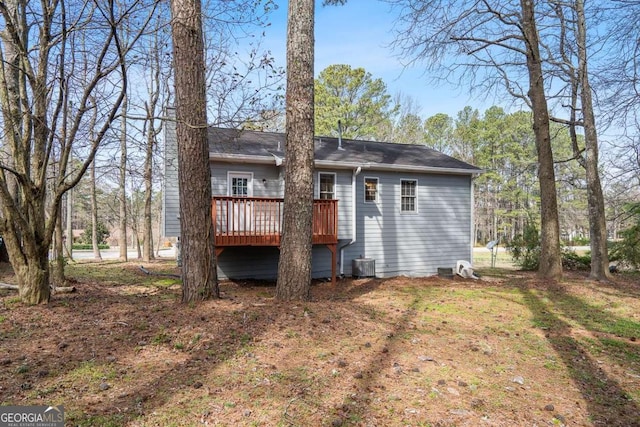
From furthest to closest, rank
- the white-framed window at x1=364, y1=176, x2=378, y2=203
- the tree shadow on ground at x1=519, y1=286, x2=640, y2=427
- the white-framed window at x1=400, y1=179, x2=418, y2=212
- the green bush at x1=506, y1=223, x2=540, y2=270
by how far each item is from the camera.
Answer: the green bush at x1=506, y1=223, x2=540, y2=270 → the white-framed window at x1=400, y1=179, x2=418, y2=212 → the white-framed window at x1=364, y1=176, x2=378, y2=203 → the tree shadow on ground at x1=519, y1=286, x2=640, y2=427

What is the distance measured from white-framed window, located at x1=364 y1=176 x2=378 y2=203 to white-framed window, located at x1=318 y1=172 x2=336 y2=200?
110 centimetres

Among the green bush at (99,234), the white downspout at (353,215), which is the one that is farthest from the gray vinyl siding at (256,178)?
the green bush at (99,234)

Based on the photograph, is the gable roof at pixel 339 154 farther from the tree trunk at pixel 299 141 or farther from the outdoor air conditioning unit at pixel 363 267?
the tree trunk at pixel 299 141

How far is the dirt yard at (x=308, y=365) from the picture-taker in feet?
8.78

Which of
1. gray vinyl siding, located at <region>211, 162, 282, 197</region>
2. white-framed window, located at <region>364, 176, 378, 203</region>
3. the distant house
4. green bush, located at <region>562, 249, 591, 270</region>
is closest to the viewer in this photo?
the distant house

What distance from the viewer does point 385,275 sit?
38.4 ft

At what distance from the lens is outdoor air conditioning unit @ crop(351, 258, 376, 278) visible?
35.7ft

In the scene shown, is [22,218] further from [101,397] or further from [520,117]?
[520,117]

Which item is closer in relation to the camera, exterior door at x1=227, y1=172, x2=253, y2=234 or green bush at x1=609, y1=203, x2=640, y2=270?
exterior door at x1=227, y1=172, x2=253, y2=234

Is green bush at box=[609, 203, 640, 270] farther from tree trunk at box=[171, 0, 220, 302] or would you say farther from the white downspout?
tree trunk at box=[171, 0, 220, 302]

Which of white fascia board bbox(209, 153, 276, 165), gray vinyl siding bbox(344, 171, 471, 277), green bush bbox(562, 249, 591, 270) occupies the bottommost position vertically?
green bush bbox(562, 249, 591, 270)

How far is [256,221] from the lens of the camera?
916 centimetres

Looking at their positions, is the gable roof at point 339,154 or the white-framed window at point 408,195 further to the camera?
the white-framed window at point 408,195

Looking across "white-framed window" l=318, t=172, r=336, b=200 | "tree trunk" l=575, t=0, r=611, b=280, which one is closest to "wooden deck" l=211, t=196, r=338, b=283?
"white-framed window" l=318, t=172, r=336, b=200
